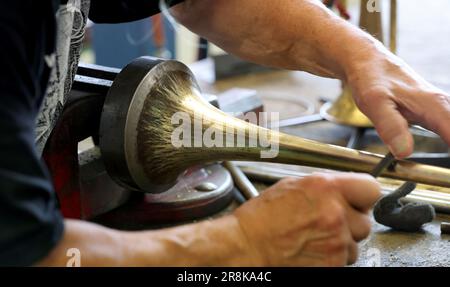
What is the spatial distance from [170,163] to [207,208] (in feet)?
0.44

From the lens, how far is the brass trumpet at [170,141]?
789 mm

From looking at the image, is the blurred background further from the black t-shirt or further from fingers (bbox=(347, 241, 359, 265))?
the black t-shirt

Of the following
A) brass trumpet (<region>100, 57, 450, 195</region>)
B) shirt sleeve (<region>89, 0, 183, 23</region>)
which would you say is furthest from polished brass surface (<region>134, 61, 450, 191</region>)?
shirt sleeve (<region>89, 0, 183, 23</region>)

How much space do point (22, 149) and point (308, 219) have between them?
0.25m

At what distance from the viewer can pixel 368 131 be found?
1263 mm

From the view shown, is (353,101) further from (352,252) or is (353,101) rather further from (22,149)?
(22,149)

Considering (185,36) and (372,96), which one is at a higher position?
(372,96)

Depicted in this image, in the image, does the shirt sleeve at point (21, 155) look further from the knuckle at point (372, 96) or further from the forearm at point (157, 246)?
the knuckle at point (372, 96)

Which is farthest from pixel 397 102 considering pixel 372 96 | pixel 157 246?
pixel 157 246

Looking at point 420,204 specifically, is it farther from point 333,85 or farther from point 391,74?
point 333,85

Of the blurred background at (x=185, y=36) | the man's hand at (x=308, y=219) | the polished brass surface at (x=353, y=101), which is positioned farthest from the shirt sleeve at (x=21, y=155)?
the blurred background at (x=185, y=36)

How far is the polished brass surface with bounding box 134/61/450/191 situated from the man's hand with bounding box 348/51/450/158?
0.04m

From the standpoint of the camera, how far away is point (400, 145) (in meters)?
0.74
